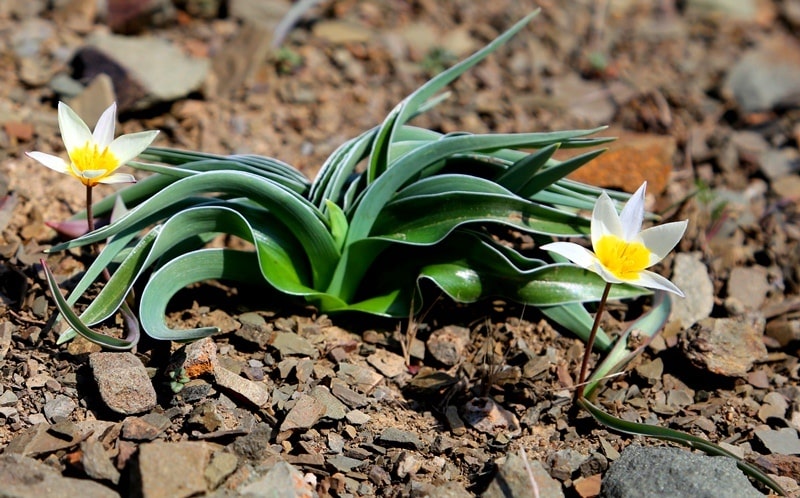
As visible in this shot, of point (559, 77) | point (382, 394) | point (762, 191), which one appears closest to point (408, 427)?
point (382, 394)

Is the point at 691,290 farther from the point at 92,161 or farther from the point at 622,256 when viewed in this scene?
the point at 92,161

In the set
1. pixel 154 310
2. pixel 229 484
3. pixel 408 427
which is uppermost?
pixel 154 310

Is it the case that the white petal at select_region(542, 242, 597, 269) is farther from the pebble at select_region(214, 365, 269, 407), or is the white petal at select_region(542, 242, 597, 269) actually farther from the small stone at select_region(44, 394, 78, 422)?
the small stone at select_region(44, 394, 78, 422)

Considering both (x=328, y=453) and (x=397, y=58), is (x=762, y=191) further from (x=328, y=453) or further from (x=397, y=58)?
(x=328, y=453)

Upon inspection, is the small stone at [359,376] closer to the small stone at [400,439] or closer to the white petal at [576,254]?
the small stone at [400,439]

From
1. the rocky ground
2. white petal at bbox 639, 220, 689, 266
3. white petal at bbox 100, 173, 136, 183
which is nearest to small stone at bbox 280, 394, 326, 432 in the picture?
the rocky ground
